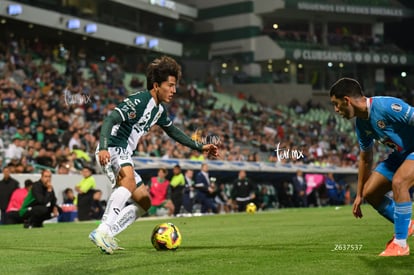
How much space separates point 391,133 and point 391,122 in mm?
167

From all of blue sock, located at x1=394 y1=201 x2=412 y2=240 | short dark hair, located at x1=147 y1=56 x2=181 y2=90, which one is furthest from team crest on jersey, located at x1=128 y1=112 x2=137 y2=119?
blue sock, located at x1=394 y1=201 x2=412 y2=240

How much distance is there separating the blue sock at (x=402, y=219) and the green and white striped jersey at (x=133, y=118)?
3.62 metres

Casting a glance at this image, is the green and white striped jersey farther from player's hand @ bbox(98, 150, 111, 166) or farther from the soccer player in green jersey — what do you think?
player's hand @ bbox(98, 150, 111, 166)

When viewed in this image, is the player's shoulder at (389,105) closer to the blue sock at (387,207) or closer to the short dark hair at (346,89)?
the short dark hair at (346,89)

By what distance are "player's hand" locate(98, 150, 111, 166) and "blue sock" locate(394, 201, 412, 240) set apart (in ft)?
11.6

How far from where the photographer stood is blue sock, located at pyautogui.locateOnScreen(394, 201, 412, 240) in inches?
339

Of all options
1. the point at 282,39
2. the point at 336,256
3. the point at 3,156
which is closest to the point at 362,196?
the point at 336,256

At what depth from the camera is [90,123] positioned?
3156 centimetres

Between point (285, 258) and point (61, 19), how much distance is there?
39327 millimetres

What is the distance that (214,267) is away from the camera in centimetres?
810

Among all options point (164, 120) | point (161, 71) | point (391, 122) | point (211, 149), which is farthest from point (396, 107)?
point (164, 120)

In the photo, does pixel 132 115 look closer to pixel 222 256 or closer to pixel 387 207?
pixel 222 256

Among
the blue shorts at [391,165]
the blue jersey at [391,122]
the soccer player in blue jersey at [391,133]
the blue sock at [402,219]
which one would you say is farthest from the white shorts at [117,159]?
the blue sock at [402,219]

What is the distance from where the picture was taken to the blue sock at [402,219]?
28.2 feet
